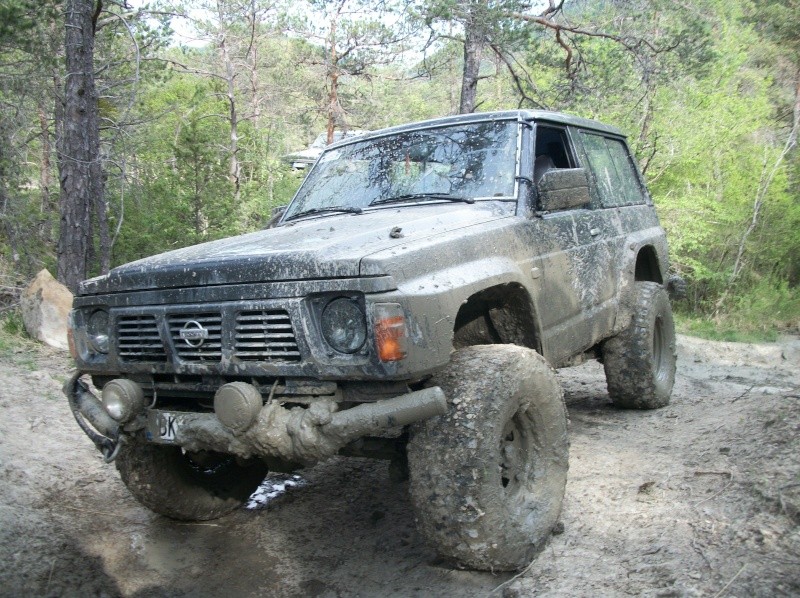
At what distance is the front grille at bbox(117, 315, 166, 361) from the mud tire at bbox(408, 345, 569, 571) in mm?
A: 1207

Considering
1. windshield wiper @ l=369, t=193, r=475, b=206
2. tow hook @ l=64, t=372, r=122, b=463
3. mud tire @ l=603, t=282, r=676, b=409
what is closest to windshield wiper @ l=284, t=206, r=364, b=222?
windshield wiper @ l=369, t=193, r=475, b=206

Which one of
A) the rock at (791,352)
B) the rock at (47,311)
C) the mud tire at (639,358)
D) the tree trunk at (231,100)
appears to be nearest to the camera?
the mud tire at (639,358)

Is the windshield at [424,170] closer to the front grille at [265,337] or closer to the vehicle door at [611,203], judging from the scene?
the vehicle door at [611,203]

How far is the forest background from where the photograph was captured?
34.0ft

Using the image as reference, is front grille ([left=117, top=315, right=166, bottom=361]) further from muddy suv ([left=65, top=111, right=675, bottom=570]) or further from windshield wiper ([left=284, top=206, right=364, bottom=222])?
windshield wiper ([left=284, top=206, right=364, bottom=222])

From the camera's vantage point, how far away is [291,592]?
10.6 ft

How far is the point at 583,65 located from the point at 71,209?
8872 millimetres

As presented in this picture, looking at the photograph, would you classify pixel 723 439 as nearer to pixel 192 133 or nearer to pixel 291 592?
pixel 291 592

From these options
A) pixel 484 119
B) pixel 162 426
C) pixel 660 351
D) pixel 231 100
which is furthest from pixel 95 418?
pixel 231 100

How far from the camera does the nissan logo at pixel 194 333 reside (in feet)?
9.62

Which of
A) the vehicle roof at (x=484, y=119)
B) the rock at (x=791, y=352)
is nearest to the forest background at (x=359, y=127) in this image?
the rock at (x=791, y=352)

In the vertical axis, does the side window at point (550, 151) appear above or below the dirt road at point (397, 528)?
above

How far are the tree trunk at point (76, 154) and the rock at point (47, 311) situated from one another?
83cm

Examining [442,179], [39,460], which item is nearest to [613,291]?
[442,179]
